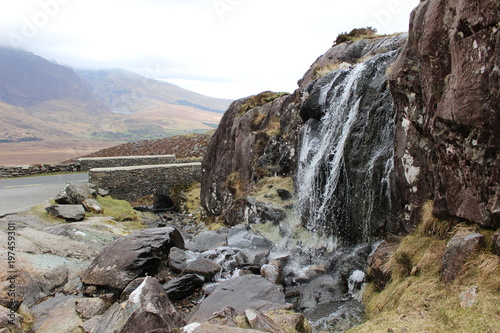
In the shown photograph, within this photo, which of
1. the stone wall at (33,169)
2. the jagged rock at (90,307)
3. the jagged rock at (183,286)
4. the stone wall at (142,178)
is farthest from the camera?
the stone wall at (33,169)

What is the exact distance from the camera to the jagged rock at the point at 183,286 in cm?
777

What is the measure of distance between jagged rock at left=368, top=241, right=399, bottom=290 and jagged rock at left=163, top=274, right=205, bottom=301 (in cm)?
415

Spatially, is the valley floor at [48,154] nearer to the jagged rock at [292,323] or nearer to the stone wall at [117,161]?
the stone wall at [117,161]

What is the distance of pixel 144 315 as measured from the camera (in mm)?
4777

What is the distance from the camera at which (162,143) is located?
44719mm

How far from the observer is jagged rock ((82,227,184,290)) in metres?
8.12

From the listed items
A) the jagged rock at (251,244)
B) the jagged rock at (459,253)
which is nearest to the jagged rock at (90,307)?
the jagged rock at (251,244)

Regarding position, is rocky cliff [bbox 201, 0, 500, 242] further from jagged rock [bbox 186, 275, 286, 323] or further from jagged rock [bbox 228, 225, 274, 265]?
jagged rock [bbox 186, 275, 286, 323]

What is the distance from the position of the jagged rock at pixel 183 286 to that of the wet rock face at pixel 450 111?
5243 mm

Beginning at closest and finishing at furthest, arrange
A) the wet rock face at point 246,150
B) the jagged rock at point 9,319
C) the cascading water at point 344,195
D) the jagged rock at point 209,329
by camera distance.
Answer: the jagged rock at point 209,329 < the jagged rock at point 9,319 < the cascading water at point 344,195 < the wet rock face at point 246,150

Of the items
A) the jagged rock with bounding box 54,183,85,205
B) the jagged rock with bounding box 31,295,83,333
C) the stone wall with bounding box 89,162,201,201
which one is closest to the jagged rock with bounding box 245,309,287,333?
the jagged rock with bounding box 31,295,83,333

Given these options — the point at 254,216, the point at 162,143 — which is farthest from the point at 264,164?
the point at 162,143

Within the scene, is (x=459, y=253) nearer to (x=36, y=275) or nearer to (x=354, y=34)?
(x=36, y=275)

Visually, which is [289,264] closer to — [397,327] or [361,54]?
[397,327]
